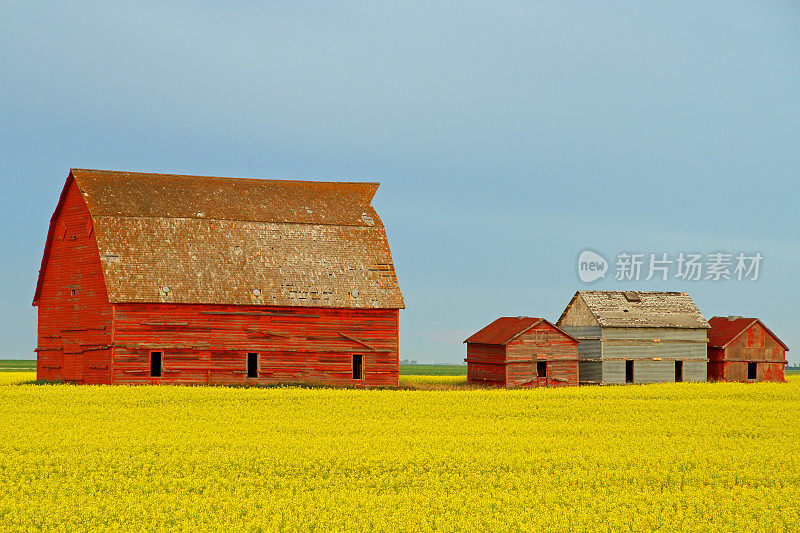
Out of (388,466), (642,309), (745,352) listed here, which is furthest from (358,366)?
(745,352)

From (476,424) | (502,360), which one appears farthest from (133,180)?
(476,424)

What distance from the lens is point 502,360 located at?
48125 mm

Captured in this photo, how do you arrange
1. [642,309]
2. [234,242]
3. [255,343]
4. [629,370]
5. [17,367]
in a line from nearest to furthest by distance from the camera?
[255,343]
[234,242]
[629,370]
[642,309]
[17,367]

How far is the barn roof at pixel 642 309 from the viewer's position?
173ft

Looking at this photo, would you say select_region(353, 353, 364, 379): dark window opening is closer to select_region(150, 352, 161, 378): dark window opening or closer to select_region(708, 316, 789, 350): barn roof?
select_region(150, 352, 161, 378): dark window opening

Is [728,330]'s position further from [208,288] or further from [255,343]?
[208,288]

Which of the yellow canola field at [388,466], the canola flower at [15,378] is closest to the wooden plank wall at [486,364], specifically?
the yellow canola field at [388,466]

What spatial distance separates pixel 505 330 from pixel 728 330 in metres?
16.1

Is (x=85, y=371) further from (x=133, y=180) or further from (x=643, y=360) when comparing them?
(x=643, y=360)

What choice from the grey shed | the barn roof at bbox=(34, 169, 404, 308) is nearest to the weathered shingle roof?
the barn roof at bbox=(34, 169, 404, 308)

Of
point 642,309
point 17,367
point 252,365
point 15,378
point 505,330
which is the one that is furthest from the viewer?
point 17,367

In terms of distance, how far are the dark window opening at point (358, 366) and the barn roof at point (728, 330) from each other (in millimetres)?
23743

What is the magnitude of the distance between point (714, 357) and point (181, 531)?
47.3 m

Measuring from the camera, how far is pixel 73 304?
45312 millimetres
